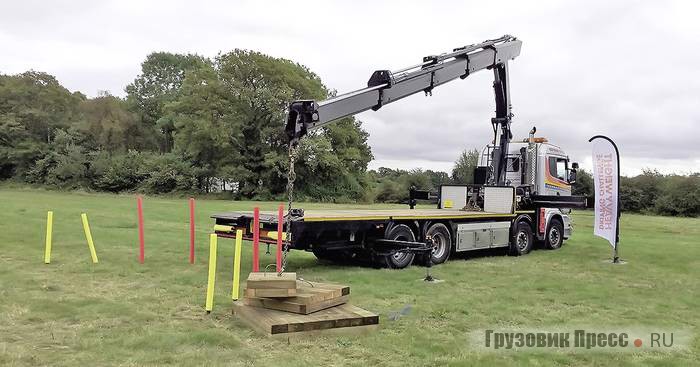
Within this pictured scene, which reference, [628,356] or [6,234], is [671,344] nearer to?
[628,356]

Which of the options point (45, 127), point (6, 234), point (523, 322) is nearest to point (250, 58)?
point (45, 127)

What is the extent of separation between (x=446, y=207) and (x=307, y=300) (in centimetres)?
974

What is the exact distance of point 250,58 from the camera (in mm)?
49781

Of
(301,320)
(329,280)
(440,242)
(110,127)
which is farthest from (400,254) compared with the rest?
(110,127)

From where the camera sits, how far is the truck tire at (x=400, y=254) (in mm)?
11875

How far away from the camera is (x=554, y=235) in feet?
56.2

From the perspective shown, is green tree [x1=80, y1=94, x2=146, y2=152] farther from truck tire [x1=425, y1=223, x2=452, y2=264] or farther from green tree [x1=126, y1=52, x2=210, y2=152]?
truck tire [x1=425, y1=223, x2=452, y2=264]

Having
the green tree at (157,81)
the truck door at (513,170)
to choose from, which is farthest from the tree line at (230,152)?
the truck door at (513,170)

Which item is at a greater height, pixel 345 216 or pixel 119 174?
pixel 119 174

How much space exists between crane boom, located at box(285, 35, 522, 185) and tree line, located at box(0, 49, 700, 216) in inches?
999

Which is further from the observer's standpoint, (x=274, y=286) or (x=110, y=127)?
(x=110, y=127)

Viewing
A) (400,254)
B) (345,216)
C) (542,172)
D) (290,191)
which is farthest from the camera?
(542,172)

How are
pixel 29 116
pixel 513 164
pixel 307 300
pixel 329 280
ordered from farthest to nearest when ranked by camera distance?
pixel 29 116 < pixel 513 164 < pixel 329 280 < pixel 307 300

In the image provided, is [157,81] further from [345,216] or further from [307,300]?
[307,300]
